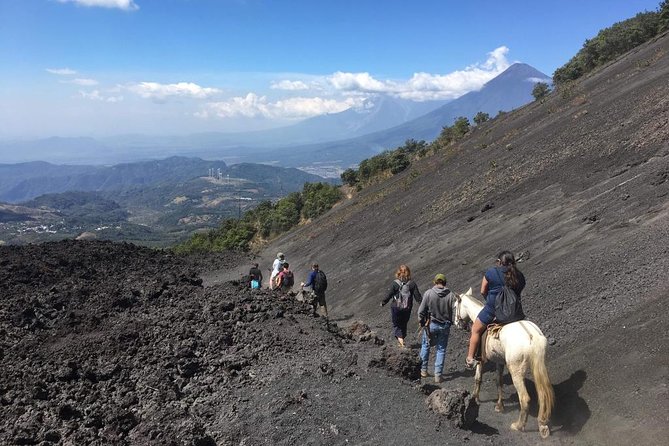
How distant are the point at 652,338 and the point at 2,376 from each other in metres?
11.6

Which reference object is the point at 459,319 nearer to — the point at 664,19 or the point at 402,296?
the point at 402,296

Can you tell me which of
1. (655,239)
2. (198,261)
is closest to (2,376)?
(655,239)

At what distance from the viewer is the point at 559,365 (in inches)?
314

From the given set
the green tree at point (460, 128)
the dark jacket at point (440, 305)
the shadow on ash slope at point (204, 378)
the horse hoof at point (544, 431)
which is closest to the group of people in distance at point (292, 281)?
the shadow on ash slope at point (204, 378)

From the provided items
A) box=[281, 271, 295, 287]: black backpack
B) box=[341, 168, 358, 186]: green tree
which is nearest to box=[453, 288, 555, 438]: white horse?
box=[281, 271, 295, 287]: black backpack

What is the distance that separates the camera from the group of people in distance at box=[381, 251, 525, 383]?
293 inches

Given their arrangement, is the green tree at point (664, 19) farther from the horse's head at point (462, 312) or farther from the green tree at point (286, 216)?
the horse's head at point (462, 312)

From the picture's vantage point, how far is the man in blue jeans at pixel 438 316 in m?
8.84

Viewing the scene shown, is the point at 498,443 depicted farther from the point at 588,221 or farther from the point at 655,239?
the point at 588,221

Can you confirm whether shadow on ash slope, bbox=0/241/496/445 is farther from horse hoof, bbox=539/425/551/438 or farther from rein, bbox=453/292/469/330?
rein, bbox=453/292/469/330

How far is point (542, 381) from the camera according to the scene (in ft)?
20.9

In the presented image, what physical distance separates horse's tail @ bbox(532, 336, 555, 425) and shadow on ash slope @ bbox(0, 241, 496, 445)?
0.97m

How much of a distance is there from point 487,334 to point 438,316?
1454 mm

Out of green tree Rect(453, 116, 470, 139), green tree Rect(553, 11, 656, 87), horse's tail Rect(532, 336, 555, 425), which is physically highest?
green tree Rect(553, 11, 656, 87)
